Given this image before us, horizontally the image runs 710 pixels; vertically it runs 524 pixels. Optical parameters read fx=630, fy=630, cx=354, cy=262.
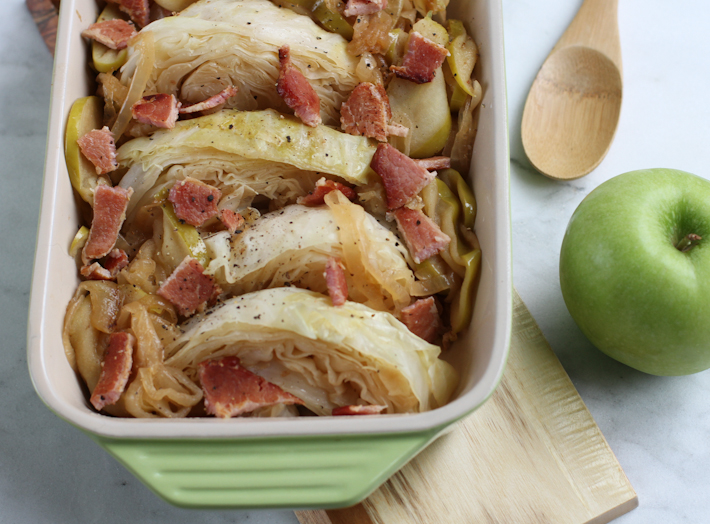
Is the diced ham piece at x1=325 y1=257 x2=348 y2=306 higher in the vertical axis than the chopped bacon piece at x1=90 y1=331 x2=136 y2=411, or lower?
higher

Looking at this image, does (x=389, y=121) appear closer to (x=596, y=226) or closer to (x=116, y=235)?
(x=596, y=226)

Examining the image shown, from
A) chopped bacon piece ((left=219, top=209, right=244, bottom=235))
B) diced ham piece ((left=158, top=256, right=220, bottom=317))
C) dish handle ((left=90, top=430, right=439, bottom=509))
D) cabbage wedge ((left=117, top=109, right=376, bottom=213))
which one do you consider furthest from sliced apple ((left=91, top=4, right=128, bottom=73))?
dish handle ((left=90, top=430, right=439, bottom=509))

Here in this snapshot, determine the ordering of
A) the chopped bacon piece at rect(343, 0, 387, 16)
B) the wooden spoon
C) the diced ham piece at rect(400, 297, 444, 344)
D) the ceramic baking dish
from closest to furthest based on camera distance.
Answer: the ceramic baking dish
the diced ham piece at rect(400, 297, 444, 344)
the chopped bacon piece at rect(343, 0, 387, 16)
the wooden spoon

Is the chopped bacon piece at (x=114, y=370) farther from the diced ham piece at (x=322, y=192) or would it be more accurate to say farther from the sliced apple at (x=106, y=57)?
the sliced apple at (x=106, y=57)

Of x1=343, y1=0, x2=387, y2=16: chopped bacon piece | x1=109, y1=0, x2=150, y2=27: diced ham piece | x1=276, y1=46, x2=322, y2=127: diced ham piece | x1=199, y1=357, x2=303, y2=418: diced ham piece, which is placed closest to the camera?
x1=199, y1=357, x2=303, y2=418: diced ham piece

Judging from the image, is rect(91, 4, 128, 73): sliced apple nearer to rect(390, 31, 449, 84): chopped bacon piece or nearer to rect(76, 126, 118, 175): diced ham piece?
rect(76, 126, 118, 175): diced ham piece

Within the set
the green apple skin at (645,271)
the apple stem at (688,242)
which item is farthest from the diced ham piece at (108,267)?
the apple stem at (688,242)

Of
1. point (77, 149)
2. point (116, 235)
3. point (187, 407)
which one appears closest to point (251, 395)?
point (187, 407)
